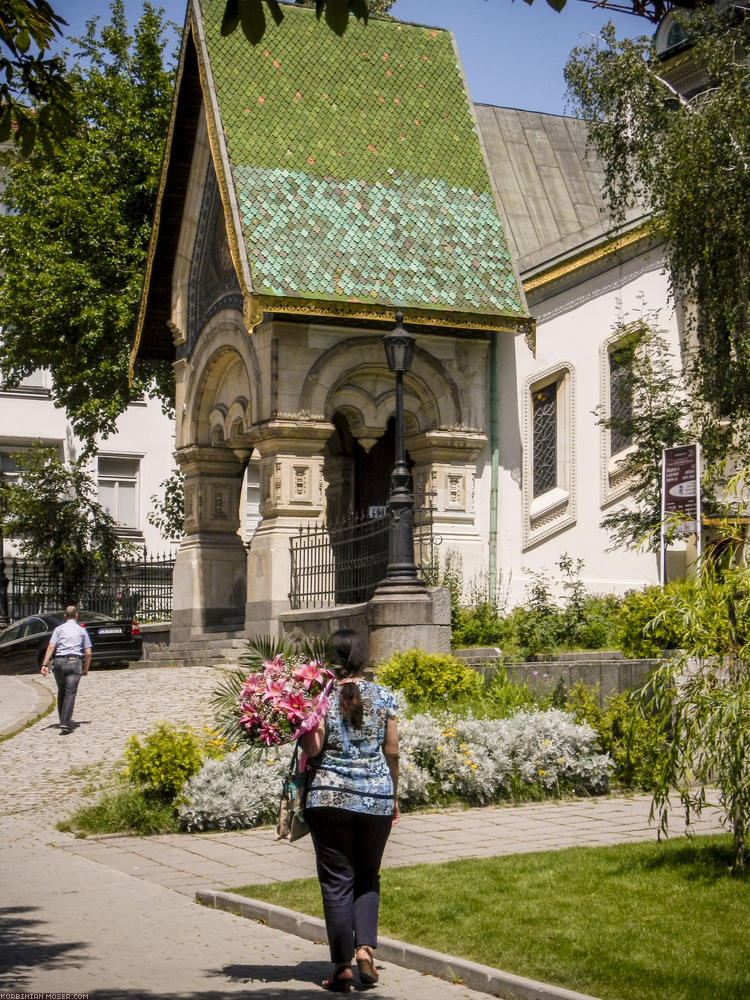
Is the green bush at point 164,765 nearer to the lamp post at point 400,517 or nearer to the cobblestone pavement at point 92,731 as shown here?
the cobblestone pavement at point 92,731

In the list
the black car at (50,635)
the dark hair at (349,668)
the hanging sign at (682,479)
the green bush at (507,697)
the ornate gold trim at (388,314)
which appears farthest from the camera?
the black car at (50,635)

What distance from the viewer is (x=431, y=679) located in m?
16.8

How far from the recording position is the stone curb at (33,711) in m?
20.5

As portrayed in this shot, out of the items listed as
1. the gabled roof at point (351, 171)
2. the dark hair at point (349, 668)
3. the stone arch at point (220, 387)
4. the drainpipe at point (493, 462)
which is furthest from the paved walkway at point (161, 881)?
the stone arch at point (220, 387)

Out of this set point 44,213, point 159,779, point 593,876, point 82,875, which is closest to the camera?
point 593,876

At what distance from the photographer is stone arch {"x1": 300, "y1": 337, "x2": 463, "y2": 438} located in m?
25.1

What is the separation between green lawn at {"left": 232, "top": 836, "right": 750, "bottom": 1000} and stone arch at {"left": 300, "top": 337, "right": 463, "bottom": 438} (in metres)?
14.9

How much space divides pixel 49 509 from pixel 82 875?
31040 millimetres

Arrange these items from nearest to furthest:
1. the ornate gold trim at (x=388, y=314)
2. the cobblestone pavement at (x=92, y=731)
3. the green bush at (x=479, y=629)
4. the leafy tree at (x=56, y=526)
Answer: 1. the cobblestone pavement at (x=92, y=731)
2. the green bush at (x=479, y=629)
3. the ornate gold trim at (x=388, y=314)
4. the leafy tree at (x=56, y=526)

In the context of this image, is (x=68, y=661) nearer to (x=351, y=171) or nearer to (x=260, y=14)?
(x=351, y=171)

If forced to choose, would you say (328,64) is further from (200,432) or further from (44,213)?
(44,213)

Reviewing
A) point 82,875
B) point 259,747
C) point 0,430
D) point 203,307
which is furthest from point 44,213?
point 82,875

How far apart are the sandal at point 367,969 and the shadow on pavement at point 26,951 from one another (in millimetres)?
1523

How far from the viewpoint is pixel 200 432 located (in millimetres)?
28438
